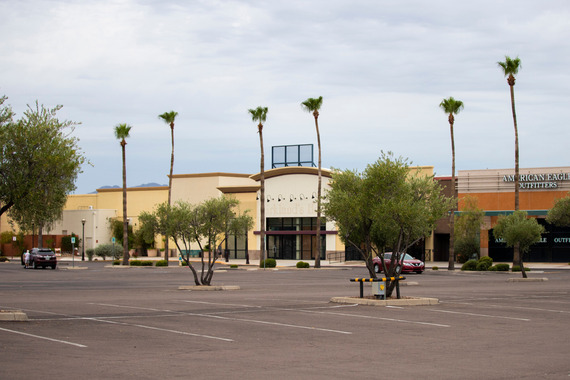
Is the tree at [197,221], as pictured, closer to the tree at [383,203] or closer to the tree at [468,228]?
the tree at [383,203]

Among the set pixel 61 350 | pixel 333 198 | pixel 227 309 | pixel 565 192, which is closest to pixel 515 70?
pixel 565 192

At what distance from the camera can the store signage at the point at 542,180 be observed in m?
61.6

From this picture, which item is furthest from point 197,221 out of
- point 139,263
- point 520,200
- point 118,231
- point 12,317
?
point 118,231

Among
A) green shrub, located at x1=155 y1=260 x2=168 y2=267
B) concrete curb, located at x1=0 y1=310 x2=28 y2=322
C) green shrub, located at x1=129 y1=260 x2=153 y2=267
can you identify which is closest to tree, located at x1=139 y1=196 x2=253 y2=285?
concrete curb, located at x1=0 y1=310 x2=28 y2=322

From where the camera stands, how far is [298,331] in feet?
52.0

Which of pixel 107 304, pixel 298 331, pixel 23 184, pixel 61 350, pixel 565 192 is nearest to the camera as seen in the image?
pixel 61 350

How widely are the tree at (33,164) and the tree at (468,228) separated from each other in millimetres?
47873

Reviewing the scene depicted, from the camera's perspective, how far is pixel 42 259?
2169 inches

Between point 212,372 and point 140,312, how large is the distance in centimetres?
948

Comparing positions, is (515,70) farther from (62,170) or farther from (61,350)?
(61,350)

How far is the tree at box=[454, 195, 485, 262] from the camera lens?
61781mm

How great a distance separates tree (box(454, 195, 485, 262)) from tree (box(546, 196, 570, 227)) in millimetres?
6733

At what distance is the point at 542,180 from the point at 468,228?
742 cm

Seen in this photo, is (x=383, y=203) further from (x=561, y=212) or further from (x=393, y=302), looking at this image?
(x=561, y=212)
